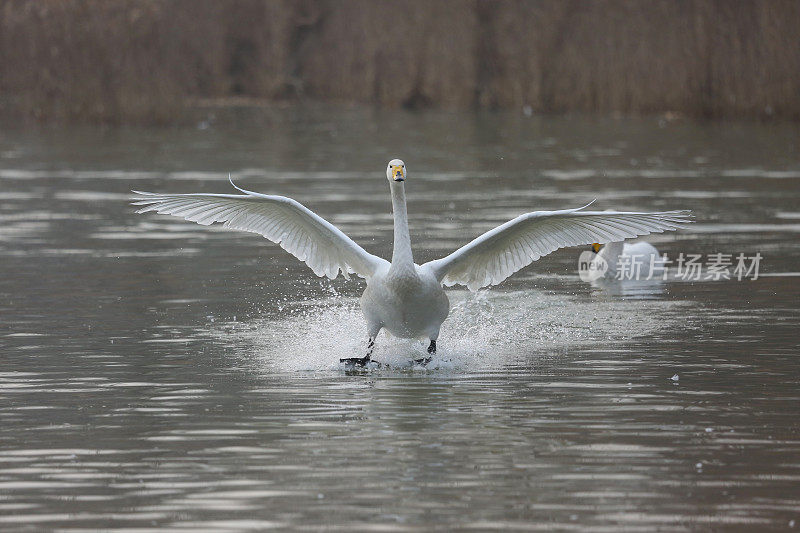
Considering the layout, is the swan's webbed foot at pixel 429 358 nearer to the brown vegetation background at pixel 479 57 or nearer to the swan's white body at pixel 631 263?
the swan's white body at pixel 631 263

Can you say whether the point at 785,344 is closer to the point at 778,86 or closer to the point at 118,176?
the point at 118,176

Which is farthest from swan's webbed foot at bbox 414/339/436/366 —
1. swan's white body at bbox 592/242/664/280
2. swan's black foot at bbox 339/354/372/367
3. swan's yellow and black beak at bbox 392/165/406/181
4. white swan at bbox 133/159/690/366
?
swan's white body at bbox 592/242/664/280

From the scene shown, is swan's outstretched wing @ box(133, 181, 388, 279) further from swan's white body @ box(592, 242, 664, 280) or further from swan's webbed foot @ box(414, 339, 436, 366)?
swan's white body @ box(592, 242, 664, 280)

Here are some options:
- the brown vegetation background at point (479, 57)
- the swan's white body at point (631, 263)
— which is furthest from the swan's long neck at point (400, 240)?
Result: the brown vegetation background at point (479, 57)

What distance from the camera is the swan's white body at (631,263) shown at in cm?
1301

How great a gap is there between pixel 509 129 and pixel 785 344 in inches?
815

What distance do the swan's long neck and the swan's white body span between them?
4220mm

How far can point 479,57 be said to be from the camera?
3612 centimetres

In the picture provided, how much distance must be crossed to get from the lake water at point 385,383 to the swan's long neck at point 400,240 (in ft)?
2.34

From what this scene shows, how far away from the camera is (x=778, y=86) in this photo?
90.7 feet

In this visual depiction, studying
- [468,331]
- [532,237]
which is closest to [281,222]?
[468,331]

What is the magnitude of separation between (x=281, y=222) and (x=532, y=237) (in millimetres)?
1762

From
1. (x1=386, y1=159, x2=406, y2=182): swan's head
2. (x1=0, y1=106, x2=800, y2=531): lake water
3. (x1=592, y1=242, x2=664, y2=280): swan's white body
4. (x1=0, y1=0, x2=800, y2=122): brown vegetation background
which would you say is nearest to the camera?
(x1=0, y1=106, x2=800, y2=531): lake water

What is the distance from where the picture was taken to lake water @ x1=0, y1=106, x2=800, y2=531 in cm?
629
